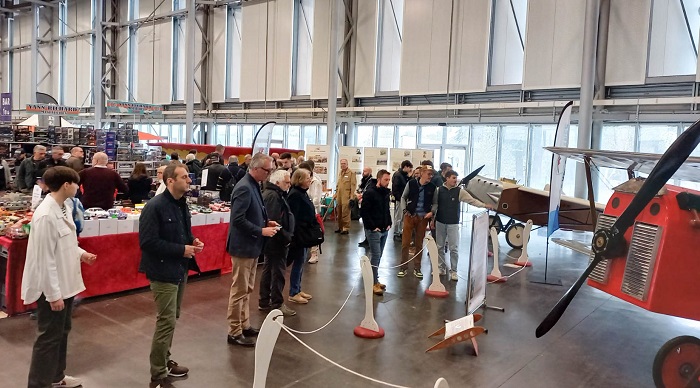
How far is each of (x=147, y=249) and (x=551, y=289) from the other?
20.0 feet

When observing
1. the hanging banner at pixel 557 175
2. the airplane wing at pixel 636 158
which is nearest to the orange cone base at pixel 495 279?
the hanging banner at pixel 557 175

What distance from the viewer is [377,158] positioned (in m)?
15.2

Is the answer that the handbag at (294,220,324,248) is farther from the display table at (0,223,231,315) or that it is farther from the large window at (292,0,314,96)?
the large window at (292,0,314,96)

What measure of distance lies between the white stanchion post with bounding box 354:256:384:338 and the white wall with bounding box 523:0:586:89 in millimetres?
10295

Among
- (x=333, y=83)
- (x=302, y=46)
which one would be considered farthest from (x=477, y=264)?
(x=302, y=46)

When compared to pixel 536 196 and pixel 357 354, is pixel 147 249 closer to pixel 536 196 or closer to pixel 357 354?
pixel 357 354

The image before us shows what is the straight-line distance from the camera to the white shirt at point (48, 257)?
333 cm

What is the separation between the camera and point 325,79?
63.1 ft

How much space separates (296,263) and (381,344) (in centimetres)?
161

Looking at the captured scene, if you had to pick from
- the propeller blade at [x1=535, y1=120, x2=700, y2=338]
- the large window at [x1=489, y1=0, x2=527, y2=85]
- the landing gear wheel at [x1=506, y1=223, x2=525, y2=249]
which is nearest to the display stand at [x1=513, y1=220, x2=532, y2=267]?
the landing gear wheel at [x1=506, y1=223, x2=525, y2=249]

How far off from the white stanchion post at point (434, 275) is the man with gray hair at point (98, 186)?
14.4 feet

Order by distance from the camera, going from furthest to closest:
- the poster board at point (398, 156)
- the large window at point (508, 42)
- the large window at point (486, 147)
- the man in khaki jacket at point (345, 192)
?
the large window at point (486, 147)
the large window at point (508, 42)
the poster board at point (398, 156)
the man in khaki jacket at point (345, 192)

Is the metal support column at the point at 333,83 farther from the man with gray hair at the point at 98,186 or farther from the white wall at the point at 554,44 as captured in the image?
the man with gray hair at the point at 98,186

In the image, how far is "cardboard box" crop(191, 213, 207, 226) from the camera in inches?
279
